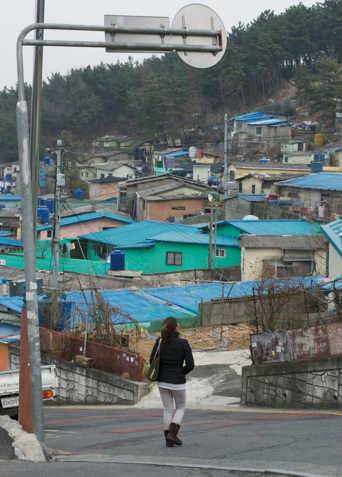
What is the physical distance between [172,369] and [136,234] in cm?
2682

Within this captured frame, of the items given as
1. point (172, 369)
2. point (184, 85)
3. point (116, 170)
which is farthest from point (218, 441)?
point (184, 85)

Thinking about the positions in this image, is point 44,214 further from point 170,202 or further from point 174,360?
point 174,360

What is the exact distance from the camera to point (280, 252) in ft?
83.7

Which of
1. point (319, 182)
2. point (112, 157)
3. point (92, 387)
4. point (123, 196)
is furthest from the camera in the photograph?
point (112, 157)

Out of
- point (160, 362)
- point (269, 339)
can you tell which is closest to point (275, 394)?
point (269, 339)

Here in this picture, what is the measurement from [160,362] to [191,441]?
0.95m

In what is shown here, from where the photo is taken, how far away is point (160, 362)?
563 cm

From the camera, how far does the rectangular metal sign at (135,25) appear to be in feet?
16.3

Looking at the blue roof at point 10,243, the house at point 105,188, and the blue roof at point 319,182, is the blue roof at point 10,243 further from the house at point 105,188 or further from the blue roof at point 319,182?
the house at point 105,188

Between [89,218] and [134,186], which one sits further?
[134,186]

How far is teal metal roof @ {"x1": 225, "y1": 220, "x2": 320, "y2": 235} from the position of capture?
2803 cm

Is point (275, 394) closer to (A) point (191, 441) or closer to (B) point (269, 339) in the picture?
(B) point (269, 339)

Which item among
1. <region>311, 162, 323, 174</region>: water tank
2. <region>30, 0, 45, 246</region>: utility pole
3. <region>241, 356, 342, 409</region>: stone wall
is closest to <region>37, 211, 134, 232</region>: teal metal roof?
<region>311, 162, 323, 174</region>: water tank

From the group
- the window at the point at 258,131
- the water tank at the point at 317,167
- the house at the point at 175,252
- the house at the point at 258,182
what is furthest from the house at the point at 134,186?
the window at the point at 258,131
